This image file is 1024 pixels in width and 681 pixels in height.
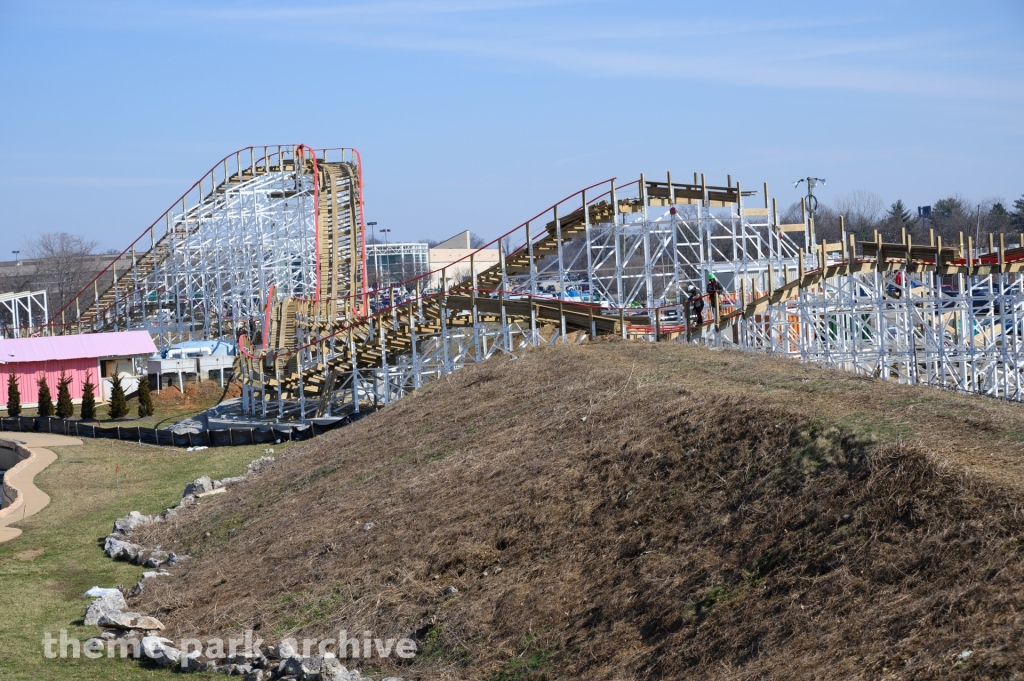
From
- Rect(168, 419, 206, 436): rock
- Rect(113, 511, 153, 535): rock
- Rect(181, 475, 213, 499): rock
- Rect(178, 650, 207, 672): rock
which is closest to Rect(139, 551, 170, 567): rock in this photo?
Rect(113, 511, 153, 535): rock

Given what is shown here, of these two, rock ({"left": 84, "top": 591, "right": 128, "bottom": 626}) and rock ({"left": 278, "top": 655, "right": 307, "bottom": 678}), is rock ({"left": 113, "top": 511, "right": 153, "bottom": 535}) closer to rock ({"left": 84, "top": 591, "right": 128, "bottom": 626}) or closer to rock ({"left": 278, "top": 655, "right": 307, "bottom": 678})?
rock ({"left": 84, "top": 591, "right": 128, "bottom": 626})

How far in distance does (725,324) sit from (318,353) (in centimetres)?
1232

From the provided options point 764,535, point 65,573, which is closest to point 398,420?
point 65,573

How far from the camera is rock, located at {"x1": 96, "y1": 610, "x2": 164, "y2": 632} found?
11227 mm

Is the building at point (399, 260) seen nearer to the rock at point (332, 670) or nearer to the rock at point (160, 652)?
the rock at point (160, 652)

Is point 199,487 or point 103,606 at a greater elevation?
point 199,487

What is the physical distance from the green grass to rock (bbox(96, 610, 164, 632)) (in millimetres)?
165

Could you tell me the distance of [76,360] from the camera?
37000 millimetres

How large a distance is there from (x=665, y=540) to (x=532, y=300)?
44.4 feet

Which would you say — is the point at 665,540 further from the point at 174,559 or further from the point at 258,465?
the point at 258,465

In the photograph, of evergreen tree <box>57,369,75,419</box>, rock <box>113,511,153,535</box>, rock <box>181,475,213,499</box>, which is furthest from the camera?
evergreen tree <box>57,369,75,419</box>

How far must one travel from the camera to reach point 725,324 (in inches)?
838

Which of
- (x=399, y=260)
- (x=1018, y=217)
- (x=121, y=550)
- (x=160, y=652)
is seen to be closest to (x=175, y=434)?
(x=121, y=550)

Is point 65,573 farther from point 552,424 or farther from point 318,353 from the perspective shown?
point 318,353
